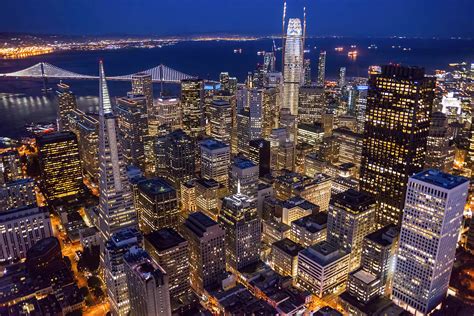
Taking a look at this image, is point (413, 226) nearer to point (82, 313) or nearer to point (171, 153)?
point (82, 313)

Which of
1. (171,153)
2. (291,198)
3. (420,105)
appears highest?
(420,105)

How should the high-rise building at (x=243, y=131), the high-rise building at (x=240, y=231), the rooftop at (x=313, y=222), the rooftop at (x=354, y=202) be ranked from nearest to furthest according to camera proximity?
the high-rise building at (x=240, y=231) → the rooftop at (x=354, y=202) → the rooftop at (x=313, y=222) → the high-rise building at (x=243, y=131)

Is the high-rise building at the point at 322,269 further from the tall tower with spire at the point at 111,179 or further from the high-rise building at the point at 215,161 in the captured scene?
the high-rise building at the point at 215,161

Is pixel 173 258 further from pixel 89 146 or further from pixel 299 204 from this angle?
pixel 89 146

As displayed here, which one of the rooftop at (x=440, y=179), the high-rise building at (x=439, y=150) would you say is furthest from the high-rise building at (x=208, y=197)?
the high-rise building at (x=439, y=150)

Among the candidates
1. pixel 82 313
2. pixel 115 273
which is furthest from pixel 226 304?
pixel 82 313

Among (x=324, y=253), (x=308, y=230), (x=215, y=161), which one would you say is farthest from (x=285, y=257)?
(x=215, y=161)

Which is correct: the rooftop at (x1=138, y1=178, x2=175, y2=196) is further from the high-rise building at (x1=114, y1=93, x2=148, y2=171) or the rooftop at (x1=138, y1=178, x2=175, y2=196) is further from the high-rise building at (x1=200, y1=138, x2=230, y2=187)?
the high-rise building at (x1=114, y1=93, x2=148, y2=171)
